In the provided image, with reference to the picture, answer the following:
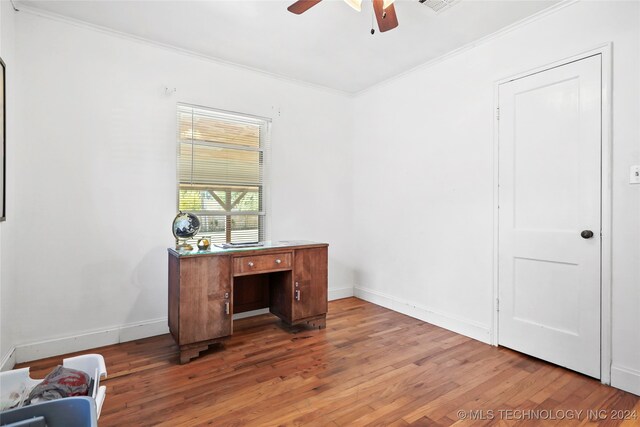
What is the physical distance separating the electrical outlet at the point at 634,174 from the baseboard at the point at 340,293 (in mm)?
3122

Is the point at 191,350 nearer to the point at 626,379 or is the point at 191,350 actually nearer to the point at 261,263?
the point at 261,263

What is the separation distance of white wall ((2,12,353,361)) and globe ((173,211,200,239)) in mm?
434

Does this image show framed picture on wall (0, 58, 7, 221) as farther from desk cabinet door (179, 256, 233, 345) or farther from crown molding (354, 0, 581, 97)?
crown molding (354, 0, 581, 97)

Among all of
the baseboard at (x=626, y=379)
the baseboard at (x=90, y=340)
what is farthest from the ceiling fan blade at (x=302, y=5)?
the baseboard at (x=626, y=379)

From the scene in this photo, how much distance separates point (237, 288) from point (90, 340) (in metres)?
1.30

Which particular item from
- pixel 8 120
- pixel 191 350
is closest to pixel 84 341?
pixel 191 350

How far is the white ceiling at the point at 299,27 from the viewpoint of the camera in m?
2.54

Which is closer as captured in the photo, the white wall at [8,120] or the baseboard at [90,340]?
the white wall at [8,120]

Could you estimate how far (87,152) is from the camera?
2.82 metres

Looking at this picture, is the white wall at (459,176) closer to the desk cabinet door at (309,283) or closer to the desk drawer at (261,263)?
the desk cabinet door at (309,283)

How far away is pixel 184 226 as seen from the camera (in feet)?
9.25

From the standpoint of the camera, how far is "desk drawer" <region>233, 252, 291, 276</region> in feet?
9.32

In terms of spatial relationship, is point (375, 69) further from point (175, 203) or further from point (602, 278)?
point (602, 278)

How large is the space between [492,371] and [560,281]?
87cm
